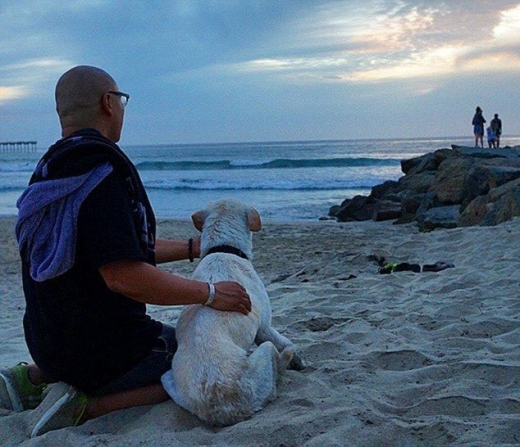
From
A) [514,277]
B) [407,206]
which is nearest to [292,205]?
[407,206]

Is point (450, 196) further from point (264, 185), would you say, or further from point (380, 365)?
point (264, 185)

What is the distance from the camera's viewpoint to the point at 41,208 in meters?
2.73

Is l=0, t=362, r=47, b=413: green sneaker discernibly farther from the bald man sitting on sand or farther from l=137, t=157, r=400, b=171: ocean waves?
l=137, t=157, r=400, b=171: ocean waves

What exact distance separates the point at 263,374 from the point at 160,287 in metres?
0.71

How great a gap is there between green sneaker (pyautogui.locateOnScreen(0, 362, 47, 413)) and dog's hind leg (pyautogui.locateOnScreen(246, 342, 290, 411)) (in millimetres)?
1238

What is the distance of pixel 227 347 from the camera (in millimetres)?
2922

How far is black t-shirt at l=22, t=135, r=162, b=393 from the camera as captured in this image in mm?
2631

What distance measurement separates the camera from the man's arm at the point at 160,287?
2672mm

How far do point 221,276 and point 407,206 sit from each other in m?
11.2

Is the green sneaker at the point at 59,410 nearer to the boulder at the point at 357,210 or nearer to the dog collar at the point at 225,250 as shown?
the dog collar at the point at 225,250

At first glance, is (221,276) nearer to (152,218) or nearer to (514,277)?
(152,218)

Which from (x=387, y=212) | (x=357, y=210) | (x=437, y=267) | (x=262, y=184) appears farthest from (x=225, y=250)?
(x=262, y=184)

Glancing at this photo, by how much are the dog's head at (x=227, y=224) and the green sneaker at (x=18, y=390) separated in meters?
1.17

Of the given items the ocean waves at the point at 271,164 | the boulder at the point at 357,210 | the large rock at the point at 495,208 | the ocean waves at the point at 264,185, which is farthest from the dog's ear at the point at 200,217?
the ocean waves at the point at 271,164
